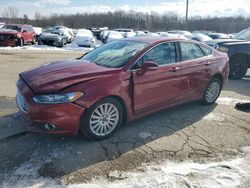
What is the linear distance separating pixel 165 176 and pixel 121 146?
3.06ft

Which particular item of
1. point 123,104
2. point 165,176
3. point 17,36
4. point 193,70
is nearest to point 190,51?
point 193,70

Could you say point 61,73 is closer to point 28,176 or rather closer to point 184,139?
point 28,176

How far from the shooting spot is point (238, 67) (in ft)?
30.5

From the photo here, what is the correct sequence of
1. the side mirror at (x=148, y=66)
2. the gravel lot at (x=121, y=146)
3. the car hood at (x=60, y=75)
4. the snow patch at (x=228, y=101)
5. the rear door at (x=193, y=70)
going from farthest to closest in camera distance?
the snow patch at (x=228, y=101) → the rear door at (x=193, y=70) → the side mirror at (x=148, y=66) → the car hood at (x=60, y=75) → the gravel lot at (x=121, y=146)

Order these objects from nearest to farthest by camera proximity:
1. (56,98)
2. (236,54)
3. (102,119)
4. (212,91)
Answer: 1. (56,98)
2. (102,119)
3. (212,91)
4. (236,54)

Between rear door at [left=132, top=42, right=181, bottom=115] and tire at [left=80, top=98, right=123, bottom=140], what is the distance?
387 mm

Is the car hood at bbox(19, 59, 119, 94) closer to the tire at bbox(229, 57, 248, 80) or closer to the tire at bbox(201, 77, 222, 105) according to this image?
the tire at bbox(201, 77, 222, 105)

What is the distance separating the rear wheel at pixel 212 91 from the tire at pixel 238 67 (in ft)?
12.1

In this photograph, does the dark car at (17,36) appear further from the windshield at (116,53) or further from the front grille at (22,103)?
the front grille at (22,103)

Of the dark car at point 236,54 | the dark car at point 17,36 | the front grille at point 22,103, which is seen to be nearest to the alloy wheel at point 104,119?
the front grille at point 22,103

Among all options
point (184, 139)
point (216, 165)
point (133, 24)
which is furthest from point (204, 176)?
point (133, 24)

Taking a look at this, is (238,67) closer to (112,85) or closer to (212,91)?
(212,91)

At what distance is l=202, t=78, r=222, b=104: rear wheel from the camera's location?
5.79m

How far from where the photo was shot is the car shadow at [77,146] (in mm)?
3434
